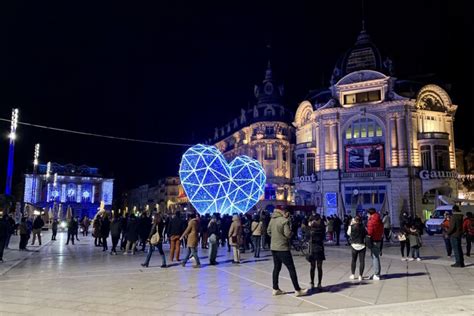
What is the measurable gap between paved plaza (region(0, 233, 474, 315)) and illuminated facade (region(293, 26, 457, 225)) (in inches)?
1243

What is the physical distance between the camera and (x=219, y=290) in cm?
1003

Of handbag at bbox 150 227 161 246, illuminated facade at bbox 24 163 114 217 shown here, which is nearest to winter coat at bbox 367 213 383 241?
handbag at bbox 150 227 161 246

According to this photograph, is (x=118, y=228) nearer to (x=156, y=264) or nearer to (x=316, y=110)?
(x=156, y=264)

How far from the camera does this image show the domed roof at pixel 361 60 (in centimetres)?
4831

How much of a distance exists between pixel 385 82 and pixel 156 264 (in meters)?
38.5

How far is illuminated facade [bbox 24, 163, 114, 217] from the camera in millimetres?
105500

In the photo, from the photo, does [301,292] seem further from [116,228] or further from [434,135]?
[434,135]

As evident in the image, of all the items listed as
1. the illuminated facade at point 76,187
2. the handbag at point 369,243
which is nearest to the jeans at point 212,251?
the handbag at point 369,243

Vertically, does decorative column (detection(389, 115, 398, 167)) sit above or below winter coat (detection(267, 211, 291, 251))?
above

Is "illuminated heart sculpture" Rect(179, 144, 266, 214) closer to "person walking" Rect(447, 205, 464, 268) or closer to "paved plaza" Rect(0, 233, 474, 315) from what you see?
"paved plaza" Rect(0, 233, 474, 315)

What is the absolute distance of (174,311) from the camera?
7875 mm

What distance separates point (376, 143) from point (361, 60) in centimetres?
1036

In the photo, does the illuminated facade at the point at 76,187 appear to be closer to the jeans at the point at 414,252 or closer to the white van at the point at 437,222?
the white van at the point at 437,222

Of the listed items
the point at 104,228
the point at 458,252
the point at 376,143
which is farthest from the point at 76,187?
the point at 458,252
